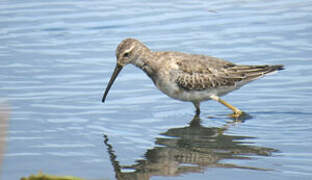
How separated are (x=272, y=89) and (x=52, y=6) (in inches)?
307

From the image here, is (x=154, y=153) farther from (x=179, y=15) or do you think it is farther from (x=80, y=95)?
(x=179, y=15)

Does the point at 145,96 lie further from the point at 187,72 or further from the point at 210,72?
the point at 210,72

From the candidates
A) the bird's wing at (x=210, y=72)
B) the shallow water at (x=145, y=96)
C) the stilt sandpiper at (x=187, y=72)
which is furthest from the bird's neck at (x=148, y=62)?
the shallow water at (x=145, y=96)

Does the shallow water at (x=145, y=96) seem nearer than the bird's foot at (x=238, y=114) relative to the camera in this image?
Yes

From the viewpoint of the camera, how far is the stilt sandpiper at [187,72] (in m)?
11.3

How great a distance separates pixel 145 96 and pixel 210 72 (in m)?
1.42

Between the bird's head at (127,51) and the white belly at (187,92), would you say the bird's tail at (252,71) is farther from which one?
the bird's head at (127,51)

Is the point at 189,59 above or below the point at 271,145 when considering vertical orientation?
above

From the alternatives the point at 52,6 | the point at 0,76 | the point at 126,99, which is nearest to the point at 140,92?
the point at 126,99

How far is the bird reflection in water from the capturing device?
8281mm

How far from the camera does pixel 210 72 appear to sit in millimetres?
11680

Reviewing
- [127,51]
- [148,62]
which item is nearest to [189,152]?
[148,62]

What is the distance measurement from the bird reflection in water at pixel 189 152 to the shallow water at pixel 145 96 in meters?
0.02

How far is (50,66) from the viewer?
13.6 metres
